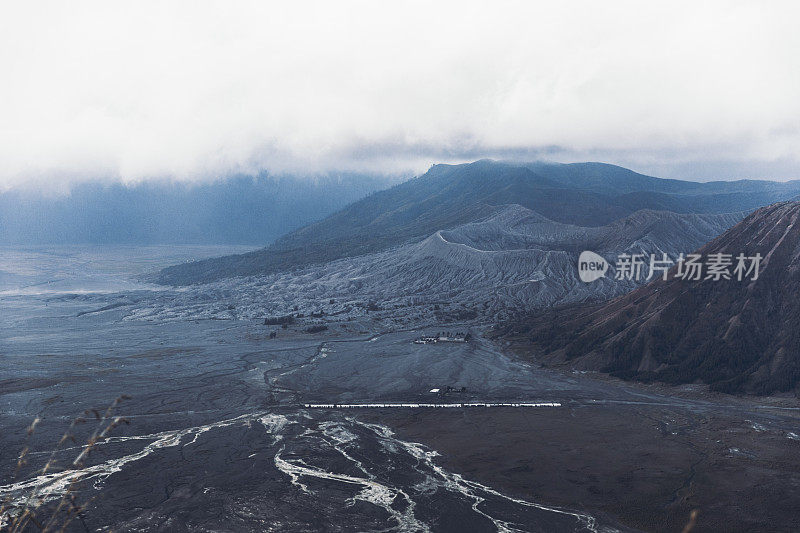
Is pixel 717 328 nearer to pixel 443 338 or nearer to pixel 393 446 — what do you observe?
pixel 443 338

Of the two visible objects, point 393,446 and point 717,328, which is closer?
point 393,446

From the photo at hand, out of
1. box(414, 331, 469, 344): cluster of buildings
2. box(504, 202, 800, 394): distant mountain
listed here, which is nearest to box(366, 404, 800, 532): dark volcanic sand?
box(504, 202, 800, 394): distant mountain

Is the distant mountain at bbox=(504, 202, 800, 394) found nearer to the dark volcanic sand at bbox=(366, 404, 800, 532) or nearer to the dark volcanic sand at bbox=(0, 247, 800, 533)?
the dark volcanic sand at bbox=(0, 247, 800, 533)

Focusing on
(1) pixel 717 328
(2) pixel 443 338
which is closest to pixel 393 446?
(2) pixel 443 338

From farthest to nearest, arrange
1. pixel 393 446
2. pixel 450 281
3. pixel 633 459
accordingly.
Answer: pixel 450 281 < pixel 393 446 < pixel 633 459

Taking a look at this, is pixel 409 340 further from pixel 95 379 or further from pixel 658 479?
pixel 658 479

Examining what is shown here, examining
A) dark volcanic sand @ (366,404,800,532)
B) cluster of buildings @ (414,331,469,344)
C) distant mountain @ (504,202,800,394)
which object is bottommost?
dark volcanic sand @ (366,404,800,532)
